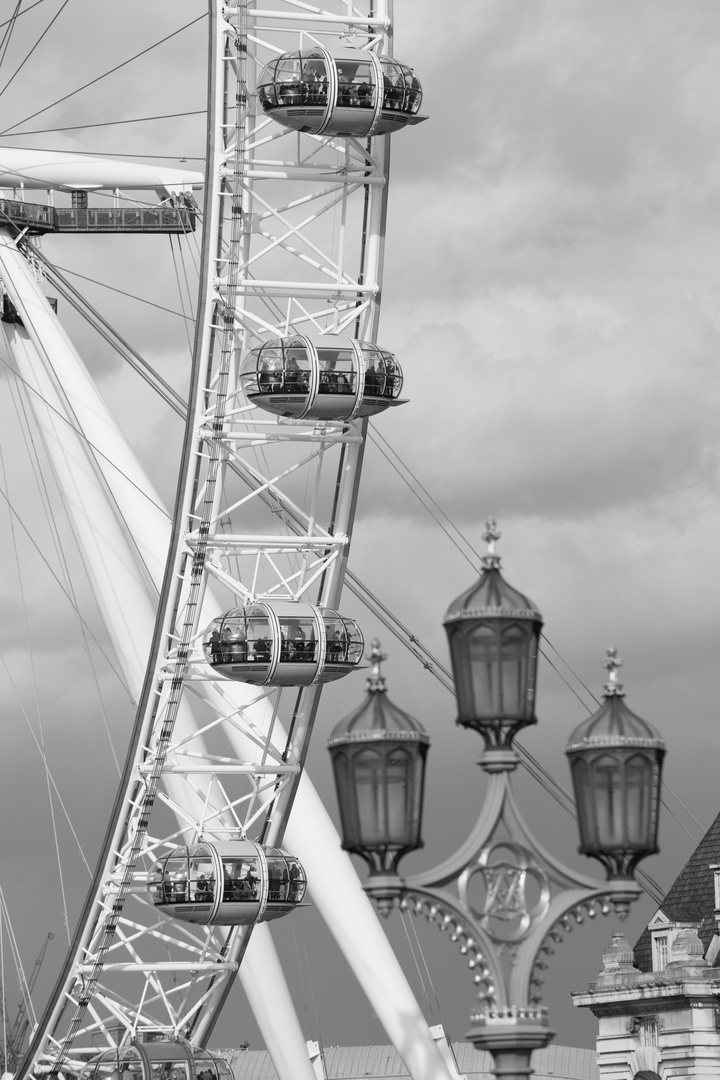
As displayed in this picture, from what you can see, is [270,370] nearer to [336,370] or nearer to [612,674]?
[336,370]

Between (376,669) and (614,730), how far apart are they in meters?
2.68

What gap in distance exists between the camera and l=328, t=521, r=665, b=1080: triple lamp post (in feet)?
79.2

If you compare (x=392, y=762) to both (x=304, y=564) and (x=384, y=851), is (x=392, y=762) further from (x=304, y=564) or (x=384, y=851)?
(x=304, y=564)

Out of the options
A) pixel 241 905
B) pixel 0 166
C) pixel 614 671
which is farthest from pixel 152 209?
pixel 614 671

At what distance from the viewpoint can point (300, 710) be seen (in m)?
51.1

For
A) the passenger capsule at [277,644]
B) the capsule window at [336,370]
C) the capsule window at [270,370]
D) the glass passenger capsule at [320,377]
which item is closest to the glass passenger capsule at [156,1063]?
the passenger capsule at [277,644]

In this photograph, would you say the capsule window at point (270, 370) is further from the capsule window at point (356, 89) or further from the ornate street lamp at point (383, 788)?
the ornate street lamp at point (383, 788)

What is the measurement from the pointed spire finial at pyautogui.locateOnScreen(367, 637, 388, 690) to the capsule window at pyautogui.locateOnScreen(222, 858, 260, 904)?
22.1m

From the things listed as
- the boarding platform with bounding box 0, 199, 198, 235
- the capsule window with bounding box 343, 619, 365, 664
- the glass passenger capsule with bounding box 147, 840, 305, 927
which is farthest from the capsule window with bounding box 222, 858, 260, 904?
the boarding platform with bounding box 0, 199, 198, 235

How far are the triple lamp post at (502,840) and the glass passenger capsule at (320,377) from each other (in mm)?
21901

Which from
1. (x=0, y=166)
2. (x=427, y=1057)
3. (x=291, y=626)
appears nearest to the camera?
(x=291, y=626)

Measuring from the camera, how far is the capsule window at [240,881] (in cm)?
4712

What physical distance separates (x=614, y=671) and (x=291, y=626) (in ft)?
71.4

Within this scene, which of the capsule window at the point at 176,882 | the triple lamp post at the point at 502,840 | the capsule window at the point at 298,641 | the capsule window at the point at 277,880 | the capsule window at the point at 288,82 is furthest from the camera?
the capsule window at the point at 277,880
